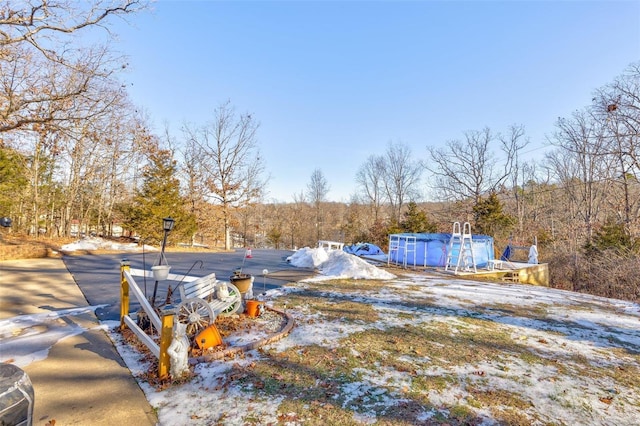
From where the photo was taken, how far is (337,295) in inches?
270

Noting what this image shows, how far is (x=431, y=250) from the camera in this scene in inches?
535

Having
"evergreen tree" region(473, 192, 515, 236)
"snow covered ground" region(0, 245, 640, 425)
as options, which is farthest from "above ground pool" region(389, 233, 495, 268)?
"snow covered ground" region(0, 245, 640, 425)

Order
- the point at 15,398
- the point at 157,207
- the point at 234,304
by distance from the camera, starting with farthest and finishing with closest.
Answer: the point at 157,207
the point at 234,304
the point at 15,398

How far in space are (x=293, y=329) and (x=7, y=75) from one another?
10618 mm

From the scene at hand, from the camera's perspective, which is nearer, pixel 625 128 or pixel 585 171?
pixel 625 128

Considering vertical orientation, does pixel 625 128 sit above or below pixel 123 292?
above

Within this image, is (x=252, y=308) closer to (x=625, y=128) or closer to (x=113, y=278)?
(x=113, y=278)

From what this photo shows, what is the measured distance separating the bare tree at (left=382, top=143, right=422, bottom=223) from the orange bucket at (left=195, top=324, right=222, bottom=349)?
91.9ft

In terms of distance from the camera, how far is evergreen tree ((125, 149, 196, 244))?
52.1ft

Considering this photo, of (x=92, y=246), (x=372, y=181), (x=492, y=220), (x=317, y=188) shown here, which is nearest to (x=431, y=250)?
(x=492, y=220)

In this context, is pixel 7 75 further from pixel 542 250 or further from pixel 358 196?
pixel 358 196

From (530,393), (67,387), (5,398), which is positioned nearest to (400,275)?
(530,393)

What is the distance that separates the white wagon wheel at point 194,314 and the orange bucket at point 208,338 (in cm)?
11

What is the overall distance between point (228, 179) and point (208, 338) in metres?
16.8
